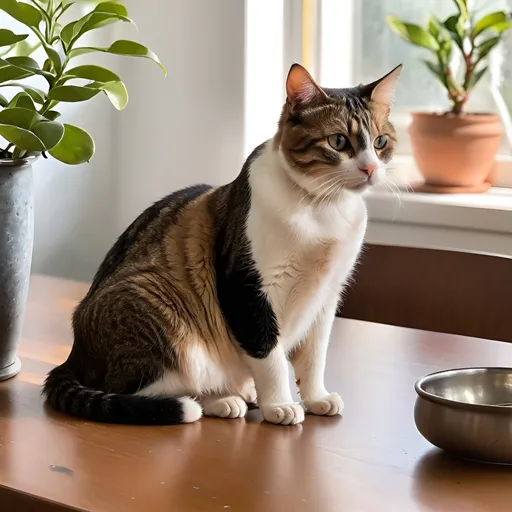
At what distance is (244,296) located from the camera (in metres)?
1.20

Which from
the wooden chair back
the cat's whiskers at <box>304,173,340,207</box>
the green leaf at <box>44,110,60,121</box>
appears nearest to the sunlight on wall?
the wooden chair back

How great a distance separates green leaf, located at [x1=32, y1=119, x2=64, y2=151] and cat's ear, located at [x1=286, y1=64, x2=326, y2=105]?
313mm

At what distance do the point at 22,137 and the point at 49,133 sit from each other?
37 millimetres

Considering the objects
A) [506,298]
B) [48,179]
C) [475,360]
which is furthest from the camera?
[48,179]

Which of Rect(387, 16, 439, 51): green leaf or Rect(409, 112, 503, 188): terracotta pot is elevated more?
Rect(387, 16, 439, 51): green leaf

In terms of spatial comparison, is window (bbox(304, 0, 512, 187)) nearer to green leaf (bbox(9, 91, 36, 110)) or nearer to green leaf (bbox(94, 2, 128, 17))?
green leaf (bbox(94, 2, 128, 17))

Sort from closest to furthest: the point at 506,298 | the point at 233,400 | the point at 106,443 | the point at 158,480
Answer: the point at 158,480 < the point at 106,443 < the point at 233,400 < the point at 506,298

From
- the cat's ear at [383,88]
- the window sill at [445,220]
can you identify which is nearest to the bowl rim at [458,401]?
the cat's ear at [383,88]

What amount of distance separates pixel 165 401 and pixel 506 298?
0.77m

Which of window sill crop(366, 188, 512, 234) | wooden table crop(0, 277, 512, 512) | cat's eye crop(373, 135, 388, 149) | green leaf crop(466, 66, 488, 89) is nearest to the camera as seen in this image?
wooden table crop(0, 277, 512, 512)

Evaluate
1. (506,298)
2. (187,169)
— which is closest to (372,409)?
(506,298)

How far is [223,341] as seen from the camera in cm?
125

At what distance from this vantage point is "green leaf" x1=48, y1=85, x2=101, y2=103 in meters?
1.21

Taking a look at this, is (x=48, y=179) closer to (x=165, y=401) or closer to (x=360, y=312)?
(x=360, y=312)
